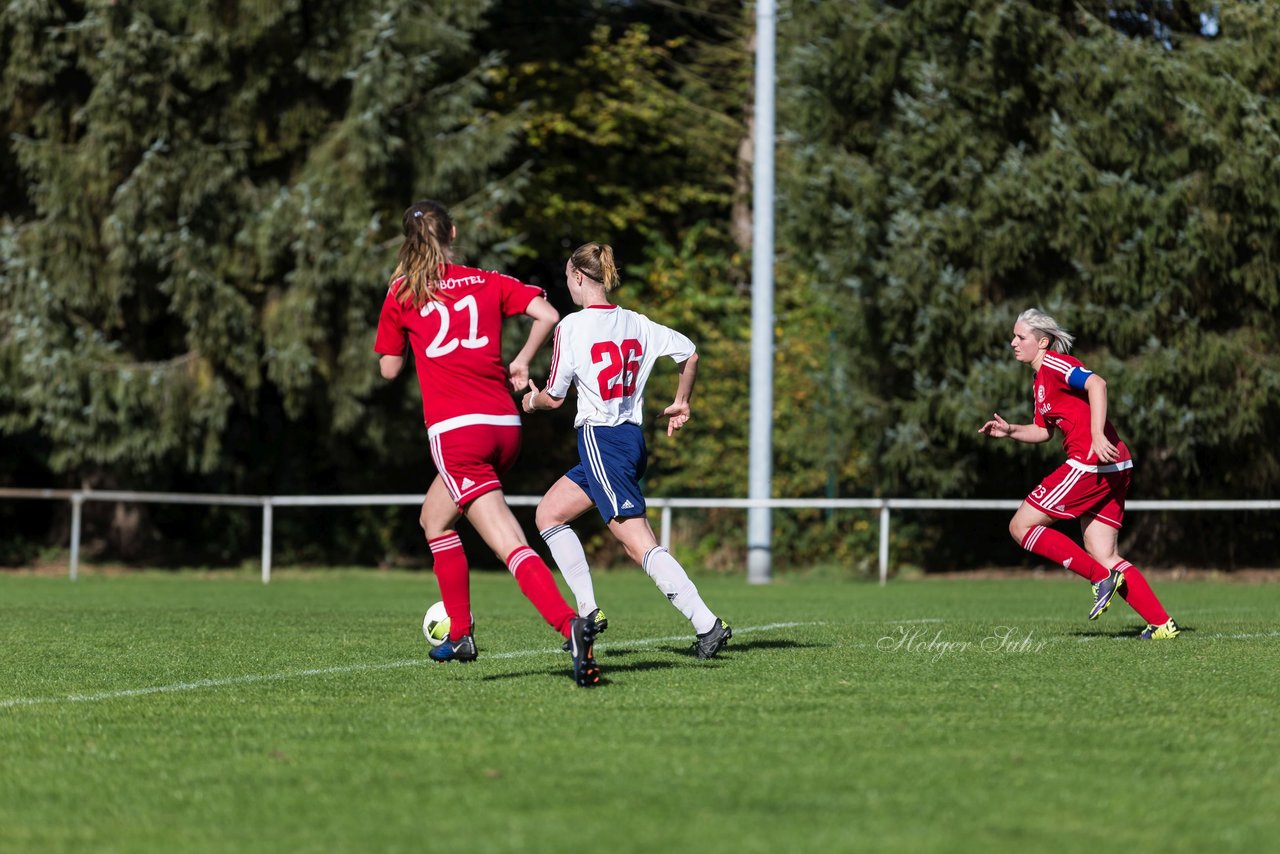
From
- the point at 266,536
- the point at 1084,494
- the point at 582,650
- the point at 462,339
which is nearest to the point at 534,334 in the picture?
the point at 462,339

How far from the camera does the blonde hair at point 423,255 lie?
7445 millimetres

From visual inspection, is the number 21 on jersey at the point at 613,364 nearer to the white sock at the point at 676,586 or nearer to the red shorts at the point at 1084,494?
the white sock at the point at 676,586

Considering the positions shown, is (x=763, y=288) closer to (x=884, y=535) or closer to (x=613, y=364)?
(x=884, y=535)

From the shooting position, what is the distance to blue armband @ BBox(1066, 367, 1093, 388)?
9172 mm

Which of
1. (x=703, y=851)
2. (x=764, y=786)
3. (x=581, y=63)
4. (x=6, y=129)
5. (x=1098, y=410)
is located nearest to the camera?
(x=703, y=851)

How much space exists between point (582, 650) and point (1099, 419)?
11.8 ft

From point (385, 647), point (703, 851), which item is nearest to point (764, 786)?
point (703, 851)

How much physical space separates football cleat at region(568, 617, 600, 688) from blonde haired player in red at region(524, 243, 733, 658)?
0.77 meters

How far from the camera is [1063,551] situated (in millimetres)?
9492

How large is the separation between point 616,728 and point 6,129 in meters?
20.4

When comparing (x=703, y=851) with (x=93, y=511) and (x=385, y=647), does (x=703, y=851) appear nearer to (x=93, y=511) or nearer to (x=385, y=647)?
(x=385, y=647)

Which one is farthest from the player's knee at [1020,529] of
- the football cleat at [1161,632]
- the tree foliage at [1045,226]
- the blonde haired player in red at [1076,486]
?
the tree foliage at [1045,226]

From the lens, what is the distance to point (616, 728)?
19.0 feet

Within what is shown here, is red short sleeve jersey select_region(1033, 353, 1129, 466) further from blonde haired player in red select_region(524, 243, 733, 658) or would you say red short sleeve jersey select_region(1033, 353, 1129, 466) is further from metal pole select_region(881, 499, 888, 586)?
metal pole select_region(881, 499, 888, 586)
